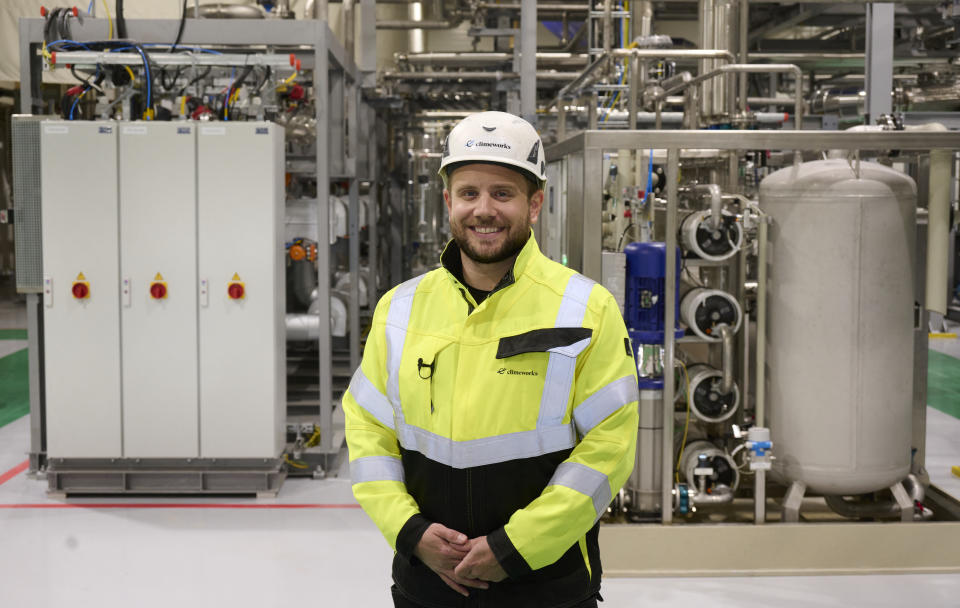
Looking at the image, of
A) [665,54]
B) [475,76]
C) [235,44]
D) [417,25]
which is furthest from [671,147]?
[417,25]

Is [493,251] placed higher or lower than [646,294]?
higher

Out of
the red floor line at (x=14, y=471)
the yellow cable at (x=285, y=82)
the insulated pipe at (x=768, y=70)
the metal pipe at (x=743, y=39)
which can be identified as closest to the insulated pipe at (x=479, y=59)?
the metal pipe at (x=743, y=39)

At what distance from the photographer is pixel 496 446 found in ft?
6.26

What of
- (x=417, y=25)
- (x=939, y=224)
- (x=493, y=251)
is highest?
(x=417, y=25)

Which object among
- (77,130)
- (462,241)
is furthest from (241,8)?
(462,241)

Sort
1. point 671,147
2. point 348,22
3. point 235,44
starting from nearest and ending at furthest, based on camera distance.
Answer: point 671,147, point 235,44, point 348,22

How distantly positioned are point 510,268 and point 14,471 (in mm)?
4965

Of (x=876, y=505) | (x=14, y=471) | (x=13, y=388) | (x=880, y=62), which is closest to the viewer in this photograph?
(x=876, y=505)

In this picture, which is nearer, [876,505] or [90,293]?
[876,505]

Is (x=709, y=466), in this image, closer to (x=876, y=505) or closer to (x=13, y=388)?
(x=876, y=505)

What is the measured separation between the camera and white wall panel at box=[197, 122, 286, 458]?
17.0 feet

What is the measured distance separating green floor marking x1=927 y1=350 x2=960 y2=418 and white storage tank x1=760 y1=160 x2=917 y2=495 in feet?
12.6

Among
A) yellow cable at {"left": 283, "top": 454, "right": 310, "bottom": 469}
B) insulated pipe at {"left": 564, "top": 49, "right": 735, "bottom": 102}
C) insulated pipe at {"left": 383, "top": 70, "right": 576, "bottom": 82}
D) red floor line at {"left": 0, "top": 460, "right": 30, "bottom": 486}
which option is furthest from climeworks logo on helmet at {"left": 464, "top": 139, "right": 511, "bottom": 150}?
insulated pipe at {"left": 383, "top": 70, "right": 576, "bottom": 82}

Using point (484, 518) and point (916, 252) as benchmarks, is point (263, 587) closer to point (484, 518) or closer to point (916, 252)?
point (484, 518)
